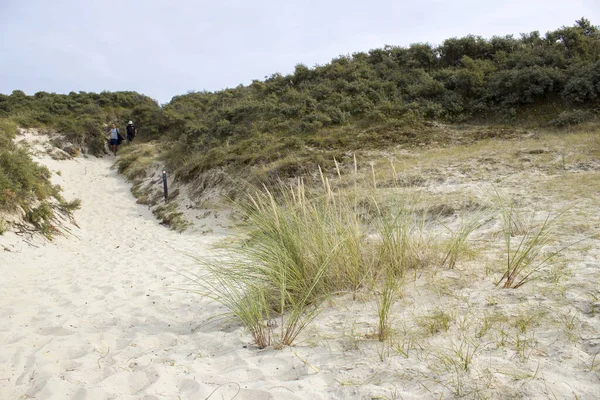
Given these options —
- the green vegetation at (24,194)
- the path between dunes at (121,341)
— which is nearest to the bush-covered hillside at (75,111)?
the green vegetation at (24,194)

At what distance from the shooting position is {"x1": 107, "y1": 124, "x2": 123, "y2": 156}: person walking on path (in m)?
21.3

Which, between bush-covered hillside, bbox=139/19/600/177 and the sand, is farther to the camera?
bush-covered hillside, bbox=139/19/600/177

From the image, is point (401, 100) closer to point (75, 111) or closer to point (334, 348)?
point (334, 348)

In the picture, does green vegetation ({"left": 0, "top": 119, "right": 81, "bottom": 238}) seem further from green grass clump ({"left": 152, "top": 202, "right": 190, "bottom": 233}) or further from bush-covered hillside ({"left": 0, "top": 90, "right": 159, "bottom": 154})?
bush-covered hillside ({"left": 0, "top": 90, "right": 159, "bottom": 154})

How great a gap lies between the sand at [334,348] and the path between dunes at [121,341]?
0.04 feet

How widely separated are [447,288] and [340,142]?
9983mm

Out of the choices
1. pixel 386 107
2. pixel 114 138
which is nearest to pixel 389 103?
pixel 386 107

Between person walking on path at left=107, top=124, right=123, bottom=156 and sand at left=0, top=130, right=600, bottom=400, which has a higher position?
person walking on path at left=107, top=124, right=123, bottom=156

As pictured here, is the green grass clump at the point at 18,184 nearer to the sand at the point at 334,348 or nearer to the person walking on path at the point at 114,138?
the sand at the point at 334,348

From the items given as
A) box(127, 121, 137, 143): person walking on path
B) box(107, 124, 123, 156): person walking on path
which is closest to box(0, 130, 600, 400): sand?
box(107, 124, 123, 156): person walking on path

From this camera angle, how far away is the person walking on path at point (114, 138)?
69.8 feet

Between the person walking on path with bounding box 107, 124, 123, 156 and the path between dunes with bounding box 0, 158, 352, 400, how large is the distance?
49.4 ft

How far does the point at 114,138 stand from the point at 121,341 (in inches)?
807

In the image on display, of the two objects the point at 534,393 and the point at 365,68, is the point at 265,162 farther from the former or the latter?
the point at 534,393
